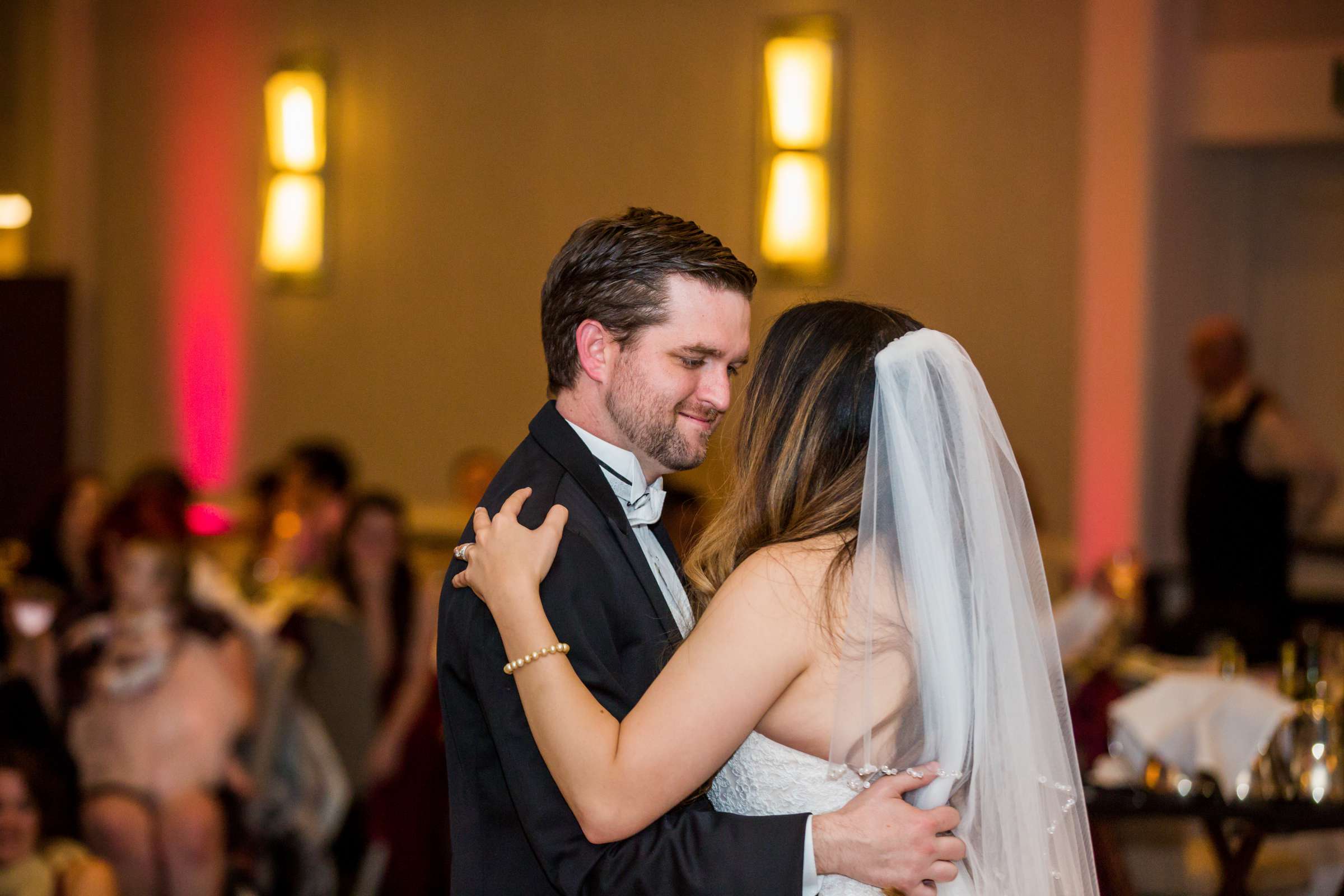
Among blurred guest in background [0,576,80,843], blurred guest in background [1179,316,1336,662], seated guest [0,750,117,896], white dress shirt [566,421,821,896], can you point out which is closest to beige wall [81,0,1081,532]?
blurred guest in background [1179,316,1336,662]

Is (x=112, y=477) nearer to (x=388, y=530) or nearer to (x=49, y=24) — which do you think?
(x=49, y=24)

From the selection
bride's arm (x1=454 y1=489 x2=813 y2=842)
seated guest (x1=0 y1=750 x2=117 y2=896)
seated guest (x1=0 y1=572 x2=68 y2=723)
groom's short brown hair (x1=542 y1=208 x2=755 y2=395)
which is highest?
groom's short brown hair (x1=542 y1=208 x2=755 y2=395)

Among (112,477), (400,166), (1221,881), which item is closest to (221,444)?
(112,477)

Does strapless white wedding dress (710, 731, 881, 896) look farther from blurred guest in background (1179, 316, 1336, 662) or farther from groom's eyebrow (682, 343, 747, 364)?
blurred guest in background (1179, 316, 1336, 662)

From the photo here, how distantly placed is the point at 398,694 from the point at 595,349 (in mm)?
3112

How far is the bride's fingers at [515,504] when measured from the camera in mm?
1654

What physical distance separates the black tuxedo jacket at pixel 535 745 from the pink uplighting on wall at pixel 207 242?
6.51 meters

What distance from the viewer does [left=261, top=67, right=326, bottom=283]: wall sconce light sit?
24.9 feet

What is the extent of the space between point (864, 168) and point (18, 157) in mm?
4790

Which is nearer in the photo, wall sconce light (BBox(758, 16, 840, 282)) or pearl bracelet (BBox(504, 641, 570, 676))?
pearl bracelet (BBox(504, 641, 570, 676))

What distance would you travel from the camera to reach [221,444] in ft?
26.2

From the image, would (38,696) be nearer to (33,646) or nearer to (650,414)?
(33,646)

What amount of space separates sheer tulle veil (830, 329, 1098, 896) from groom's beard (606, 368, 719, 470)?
22cm

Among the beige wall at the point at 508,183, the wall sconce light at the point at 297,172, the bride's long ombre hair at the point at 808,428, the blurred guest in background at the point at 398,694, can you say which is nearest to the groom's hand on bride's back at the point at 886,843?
A: the bride's long ombre hair at the point at 808,428
